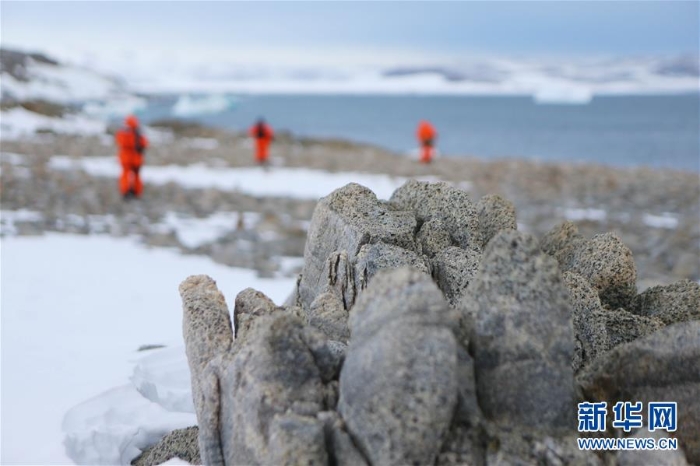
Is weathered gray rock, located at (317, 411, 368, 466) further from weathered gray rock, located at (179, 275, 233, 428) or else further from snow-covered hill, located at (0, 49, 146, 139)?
snow-covered hill, located at (0, 49, 146, 139)

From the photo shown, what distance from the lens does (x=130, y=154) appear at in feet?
57.3

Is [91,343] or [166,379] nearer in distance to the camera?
[166,379]

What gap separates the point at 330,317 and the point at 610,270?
92.9 inches

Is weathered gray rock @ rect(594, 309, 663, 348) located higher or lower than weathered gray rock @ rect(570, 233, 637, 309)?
lower

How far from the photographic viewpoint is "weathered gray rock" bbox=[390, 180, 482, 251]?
592cm

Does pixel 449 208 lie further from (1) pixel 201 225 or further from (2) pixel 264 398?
(1) pixel 201 225

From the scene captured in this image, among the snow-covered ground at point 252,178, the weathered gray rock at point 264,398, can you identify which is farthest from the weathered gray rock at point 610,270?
the snow-covered ground at point 252,178

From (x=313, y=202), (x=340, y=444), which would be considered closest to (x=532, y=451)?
(x=340, y=444)

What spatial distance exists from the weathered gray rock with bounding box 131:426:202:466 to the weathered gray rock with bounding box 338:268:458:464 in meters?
1.80

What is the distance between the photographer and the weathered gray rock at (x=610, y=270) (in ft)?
19.0

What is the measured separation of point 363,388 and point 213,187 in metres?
17.5

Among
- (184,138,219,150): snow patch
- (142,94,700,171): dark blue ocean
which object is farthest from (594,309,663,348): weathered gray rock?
(142,94,700,171): dark blue ocean

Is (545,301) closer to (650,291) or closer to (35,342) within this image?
(650,291)

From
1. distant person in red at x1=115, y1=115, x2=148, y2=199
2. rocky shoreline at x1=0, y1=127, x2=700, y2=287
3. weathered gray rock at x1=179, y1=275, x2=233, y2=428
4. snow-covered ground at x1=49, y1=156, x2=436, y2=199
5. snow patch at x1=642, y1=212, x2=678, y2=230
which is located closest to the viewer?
weathered gray rock at x1=179, y1=275, x2=233, y2=428
